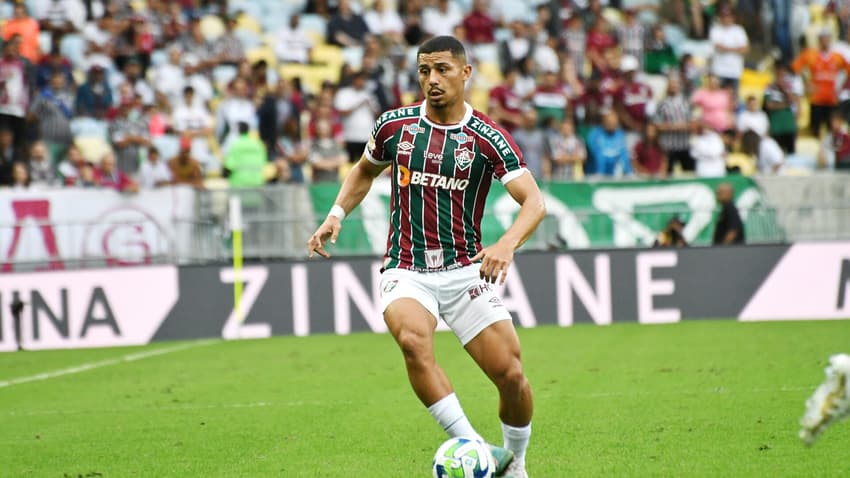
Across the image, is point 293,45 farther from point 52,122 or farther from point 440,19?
point 52,122

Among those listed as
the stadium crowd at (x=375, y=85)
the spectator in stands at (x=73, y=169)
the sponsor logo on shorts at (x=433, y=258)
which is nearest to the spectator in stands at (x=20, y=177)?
the stadium crowd at (x=375, y=85)

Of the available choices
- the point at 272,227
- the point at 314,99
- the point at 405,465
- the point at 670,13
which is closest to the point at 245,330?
the point at 272,227

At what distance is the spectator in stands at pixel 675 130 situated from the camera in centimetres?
2188

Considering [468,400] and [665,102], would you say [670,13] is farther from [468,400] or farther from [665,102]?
[468,400]

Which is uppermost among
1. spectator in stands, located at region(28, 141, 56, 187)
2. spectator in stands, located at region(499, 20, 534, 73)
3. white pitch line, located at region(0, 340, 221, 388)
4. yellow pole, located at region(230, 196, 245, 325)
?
spectator in stands, located at region(499, 20, 534, 73)

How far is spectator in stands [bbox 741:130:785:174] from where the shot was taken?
22078mm

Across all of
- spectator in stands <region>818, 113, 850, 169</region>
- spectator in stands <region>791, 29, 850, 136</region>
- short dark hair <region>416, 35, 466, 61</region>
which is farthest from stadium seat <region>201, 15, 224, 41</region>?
short dark hair <region>416, 35, 466, 61</region>

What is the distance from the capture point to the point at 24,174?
1962 centimetres

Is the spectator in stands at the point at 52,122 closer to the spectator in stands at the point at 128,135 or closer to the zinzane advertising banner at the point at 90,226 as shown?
the spectator in stands at the point at 128,135

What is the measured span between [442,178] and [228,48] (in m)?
17.2

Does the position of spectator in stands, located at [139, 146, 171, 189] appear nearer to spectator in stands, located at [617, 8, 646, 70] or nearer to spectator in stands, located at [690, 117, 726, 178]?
spectator in stands, located at [690, 117, 726, 178]

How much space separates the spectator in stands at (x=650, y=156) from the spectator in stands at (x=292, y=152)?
4.74 m

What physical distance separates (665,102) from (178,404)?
494 inches

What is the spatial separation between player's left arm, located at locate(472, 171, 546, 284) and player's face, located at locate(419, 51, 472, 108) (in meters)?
0.59
